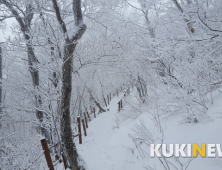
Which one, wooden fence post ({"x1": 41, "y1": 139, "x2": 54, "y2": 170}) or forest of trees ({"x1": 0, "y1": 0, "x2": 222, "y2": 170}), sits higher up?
forest of trees ({"x1": 0, "y1": 0, "x2": 222, "y2": 170})

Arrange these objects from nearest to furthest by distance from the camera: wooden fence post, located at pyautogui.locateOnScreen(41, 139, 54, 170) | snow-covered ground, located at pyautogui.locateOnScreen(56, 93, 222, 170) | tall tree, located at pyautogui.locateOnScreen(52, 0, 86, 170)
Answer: snow-covered ground, located at pyautogui.locateOnScreen(56, 93, 222, 170)
wooden fence post, located at pyautogui.locateOnScreen(41, 139, 54, 170)
tall tree, located at pyautogui.locateOnScreen(52, 0, 86, 170)

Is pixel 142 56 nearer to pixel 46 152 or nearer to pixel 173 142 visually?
pixel 173 142

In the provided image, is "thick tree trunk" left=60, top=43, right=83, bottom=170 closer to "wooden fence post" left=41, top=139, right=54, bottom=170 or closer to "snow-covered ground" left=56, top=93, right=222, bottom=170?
"wooden fence post" left=41, top=139, right=54, bottom=170

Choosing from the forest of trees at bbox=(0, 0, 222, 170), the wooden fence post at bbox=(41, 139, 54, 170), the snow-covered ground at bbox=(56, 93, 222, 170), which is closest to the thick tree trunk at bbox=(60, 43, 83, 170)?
the forest of trees at bbox=(0, 0, 222, 170)

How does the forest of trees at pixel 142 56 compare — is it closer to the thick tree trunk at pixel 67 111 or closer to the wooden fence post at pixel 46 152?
the thick tree trunk at pixel 67 111

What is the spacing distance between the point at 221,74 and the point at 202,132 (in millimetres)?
1672

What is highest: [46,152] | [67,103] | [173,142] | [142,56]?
[142,56]

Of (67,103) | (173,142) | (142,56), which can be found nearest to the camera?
(173,142)

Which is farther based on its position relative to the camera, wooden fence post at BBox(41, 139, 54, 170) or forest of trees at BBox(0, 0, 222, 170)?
wooden fence post at BBox(41, 139, 54, 170)

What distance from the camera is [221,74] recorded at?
3.18 metres

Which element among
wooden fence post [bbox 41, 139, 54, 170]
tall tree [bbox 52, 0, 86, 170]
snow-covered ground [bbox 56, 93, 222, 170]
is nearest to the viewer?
snow-covered ground [bbox 56, 93, 222, 170]

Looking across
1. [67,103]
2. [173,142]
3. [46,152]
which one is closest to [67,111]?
[67,103]

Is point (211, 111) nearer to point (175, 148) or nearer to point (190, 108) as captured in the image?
point (190, 108)

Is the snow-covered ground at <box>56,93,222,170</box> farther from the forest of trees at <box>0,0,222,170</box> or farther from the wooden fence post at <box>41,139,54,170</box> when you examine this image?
the wooden fence post at <box>41,139,54,170</box>
